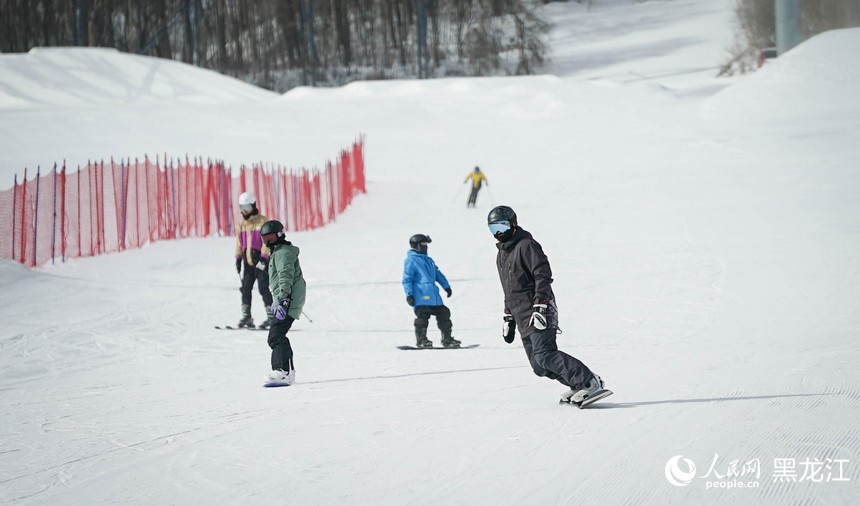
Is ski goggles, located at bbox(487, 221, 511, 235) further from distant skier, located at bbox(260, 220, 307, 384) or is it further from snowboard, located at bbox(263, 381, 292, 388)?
snowboard, located at bbox(263, 381, 292, 388)

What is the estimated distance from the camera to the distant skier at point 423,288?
10398 mm

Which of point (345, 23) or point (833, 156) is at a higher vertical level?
point (345, 23)

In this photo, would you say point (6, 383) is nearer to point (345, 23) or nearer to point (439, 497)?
point (439, 497)

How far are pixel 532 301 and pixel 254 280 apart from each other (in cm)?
643

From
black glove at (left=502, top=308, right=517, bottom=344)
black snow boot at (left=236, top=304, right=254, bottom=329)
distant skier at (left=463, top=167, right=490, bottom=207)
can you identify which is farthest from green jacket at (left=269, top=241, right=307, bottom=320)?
distant skier at (left=463, top=167, right=490, bottom=207)

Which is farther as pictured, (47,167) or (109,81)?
(109,81)

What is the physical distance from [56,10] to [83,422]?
69.0 metres

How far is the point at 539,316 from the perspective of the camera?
5996 mm

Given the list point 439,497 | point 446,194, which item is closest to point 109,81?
point 446,194

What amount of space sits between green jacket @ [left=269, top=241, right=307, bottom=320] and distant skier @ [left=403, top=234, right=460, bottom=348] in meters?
2.37

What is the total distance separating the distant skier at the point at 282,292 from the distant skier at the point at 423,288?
7.84 ft

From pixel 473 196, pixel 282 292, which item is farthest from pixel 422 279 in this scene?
pixel 473 196

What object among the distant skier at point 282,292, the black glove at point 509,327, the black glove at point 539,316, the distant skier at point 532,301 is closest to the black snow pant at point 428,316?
the distant skier at point 282,292

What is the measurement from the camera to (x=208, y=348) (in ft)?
35.6
